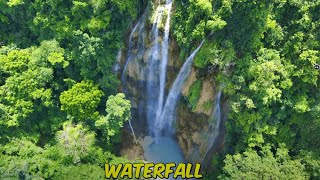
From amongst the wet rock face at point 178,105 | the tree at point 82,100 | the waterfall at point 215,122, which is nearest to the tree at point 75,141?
Result: the tree at point 82,100

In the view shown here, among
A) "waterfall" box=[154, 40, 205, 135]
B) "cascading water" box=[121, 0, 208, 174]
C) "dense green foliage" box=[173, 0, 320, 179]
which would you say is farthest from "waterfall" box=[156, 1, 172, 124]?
"dense green foliage" box=[173, 0, 320, 179]

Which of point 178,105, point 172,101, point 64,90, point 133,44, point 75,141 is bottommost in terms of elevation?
point 75,141

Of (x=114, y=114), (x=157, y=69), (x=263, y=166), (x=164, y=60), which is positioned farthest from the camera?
(x=157, y=69)

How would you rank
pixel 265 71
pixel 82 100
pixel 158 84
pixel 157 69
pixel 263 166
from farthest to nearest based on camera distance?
pixel 158 84, pixel 157 69, pixel 82 100, pixel 263 166, pixel 265 71

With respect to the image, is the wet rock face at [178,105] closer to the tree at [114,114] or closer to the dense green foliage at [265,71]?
the dense green foliage at [265,71]

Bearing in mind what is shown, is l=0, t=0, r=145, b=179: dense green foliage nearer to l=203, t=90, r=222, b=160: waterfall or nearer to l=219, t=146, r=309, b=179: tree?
l=203, t=90, r=222, b=160: waterfall

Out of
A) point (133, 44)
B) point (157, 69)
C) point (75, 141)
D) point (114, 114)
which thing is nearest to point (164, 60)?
point (157, 69)

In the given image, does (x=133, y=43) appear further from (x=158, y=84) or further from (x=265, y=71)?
(x=265, y=71)

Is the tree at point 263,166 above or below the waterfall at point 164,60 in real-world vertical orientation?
below
